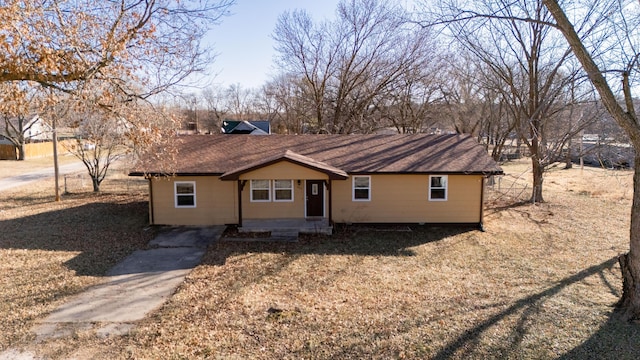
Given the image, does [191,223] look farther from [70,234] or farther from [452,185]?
[452,185]

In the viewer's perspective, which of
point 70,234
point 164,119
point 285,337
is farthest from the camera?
point 70,234

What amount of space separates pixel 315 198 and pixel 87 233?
858 cm

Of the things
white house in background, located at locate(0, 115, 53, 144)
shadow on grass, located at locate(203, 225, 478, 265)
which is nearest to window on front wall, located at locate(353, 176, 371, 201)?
shadow on grass, located at locate(203, 225, 478, 265)

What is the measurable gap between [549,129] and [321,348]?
20989 millimetres

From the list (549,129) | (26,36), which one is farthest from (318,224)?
(549,129)

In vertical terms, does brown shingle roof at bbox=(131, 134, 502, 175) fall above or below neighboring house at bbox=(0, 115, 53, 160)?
below

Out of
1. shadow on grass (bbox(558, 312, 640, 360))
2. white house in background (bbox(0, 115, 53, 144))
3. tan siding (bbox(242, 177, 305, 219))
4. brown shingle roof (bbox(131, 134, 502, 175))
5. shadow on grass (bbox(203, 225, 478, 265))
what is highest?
white house in background (bbox(0, 115, 53, 144))

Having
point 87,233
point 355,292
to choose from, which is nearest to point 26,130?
point 87,233

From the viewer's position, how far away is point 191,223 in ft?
51.3

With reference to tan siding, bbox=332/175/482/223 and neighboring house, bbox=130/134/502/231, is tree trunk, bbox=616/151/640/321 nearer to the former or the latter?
neighboring house, bbox=130/134/502/231

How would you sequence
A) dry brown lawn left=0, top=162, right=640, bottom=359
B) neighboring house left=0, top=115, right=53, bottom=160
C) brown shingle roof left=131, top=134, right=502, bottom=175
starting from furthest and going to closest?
1. neighboring house left=0, top=115, right=53, bottom=160
2. brown shingle roof left=131, top=134, right=502, bottom=175
3. dry brown lawn left=0, top=162, right=640, bottom=359

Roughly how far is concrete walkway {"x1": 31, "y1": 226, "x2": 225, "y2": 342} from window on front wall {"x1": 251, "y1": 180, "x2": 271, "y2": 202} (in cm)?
247

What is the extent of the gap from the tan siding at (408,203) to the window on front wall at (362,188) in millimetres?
161

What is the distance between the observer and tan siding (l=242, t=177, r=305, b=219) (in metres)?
15.7
